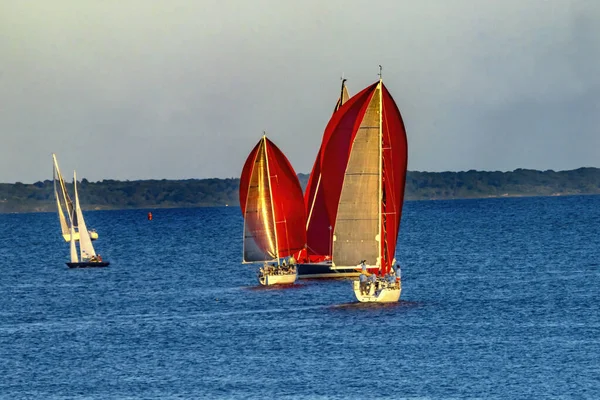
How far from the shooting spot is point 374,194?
2896 inches

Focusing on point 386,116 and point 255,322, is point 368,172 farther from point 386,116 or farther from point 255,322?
point 255,322

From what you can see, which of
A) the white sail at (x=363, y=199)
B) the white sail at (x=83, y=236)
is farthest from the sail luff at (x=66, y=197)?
the white sail at (x=363, y=199)

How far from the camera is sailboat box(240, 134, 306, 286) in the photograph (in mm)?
92188

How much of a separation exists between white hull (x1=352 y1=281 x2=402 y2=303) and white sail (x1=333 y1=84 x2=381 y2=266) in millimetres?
1316

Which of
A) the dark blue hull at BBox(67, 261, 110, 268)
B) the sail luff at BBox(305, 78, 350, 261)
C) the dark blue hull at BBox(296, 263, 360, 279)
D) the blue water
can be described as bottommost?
the blue water

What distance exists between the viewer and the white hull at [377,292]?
7388cm

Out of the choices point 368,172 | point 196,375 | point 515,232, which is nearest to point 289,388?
point 196,375

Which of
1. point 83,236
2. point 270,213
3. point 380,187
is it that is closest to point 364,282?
point 380,187

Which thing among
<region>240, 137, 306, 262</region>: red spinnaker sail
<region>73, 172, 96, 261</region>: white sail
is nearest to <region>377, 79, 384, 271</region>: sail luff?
<region>240, 137, 306, 262</region>: red spinnaker sail

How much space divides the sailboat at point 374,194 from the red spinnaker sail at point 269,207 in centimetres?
1890

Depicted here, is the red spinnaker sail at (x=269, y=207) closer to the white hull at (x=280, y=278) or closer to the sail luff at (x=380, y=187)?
the white hull at (x=280, y=278)

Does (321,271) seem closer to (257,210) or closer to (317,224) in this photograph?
(317,224)

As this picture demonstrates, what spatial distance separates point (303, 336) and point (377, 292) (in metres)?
9.39

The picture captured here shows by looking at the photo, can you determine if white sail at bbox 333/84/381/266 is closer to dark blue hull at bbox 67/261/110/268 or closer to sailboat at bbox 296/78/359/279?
sailboat at bbox 296/78/359/279
